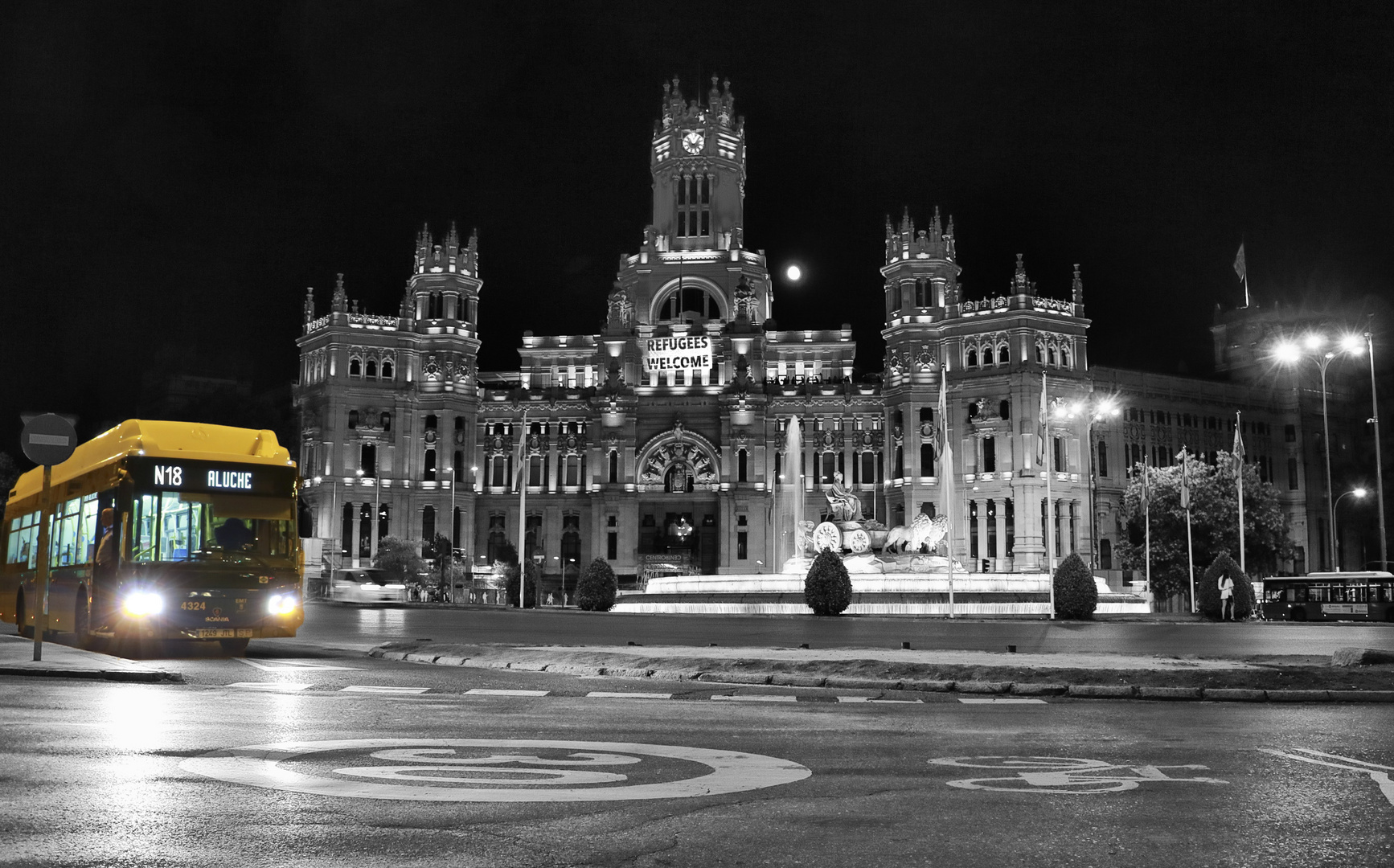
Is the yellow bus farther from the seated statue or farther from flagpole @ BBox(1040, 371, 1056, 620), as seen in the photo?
the seated statue

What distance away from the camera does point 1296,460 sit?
108m

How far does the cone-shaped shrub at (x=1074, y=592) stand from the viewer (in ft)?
140

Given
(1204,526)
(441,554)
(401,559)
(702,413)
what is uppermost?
(702,413)

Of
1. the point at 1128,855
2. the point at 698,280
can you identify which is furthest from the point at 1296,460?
the point at 1128,855

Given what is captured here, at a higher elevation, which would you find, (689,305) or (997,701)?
(689,305)

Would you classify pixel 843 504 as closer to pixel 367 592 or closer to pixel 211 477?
pixel 367 592

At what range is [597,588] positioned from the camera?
48.1 metres

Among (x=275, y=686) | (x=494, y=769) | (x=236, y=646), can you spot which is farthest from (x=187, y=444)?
(x=494, y=769)

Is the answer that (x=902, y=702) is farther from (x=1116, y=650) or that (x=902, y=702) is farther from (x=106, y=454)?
(x=106, y=454)

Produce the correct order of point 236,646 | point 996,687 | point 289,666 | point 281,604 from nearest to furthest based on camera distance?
point 996,687 → point 289,666 → point 281,604 → point 236,646

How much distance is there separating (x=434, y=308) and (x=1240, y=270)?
6012cm

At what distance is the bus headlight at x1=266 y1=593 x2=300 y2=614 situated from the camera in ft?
64.3

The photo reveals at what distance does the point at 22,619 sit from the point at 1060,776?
2164cm

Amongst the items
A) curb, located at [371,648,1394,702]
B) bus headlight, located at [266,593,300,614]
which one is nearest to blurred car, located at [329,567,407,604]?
bus headlight, located at [266,593,300,614]
